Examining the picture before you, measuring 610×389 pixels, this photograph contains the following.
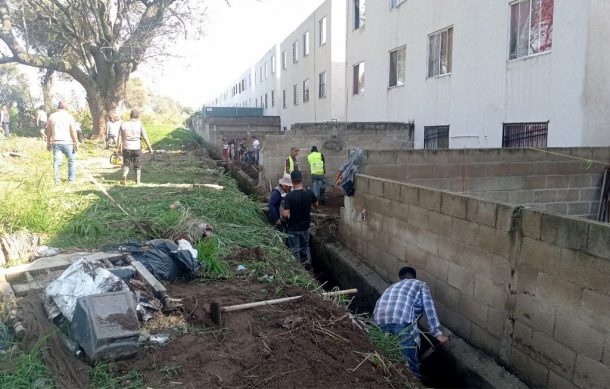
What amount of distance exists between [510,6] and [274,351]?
9.91 meters

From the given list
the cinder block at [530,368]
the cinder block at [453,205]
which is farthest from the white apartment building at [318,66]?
the cinder block at [530,368]

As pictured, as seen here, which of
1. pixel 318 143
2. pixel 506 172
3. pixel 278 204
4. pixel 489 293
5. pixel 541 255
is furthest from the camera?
pixel 318 143

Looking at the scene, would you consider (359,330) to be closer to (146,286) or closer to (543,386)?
(543,386)

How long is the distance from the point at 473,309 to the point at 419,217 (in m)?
1.40

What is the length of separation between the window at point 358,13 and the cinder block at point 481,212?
607 inches

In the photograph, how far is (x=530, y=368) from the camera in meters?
3.93

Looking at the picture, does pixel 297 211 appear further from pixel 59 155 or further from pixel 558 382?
pixel 59 155

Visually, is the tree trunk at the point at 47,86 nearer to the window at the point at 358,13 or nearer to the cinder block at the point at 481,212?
the window at the point at 358,13

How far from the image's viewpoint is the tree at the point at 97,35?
18.6 m

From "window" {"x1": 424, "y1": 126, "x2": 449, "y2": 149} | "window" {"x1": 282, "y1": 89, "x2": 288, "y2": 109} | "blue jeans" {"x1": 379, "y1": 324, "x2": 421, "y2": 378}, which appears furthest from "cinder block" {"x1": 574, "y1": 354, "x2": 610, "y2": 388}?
"window" {"x1": 282, "y1": 89, "x2": 288, "y2": 109}

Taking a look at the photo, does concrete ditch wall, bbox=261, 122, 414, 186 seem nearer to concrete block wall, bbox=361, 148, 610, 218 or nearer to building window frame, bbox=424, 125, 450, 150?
building window frame, bbox=424, 125, 450, 150

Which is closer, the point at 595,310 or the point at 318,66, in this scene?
the point at 595,310

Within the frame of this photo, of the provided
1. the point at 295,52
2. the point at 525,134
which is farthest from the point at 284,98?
the point at 525,134

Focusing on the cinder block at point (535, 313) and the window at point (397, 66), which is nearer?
the cinder block at point (535, 313)
